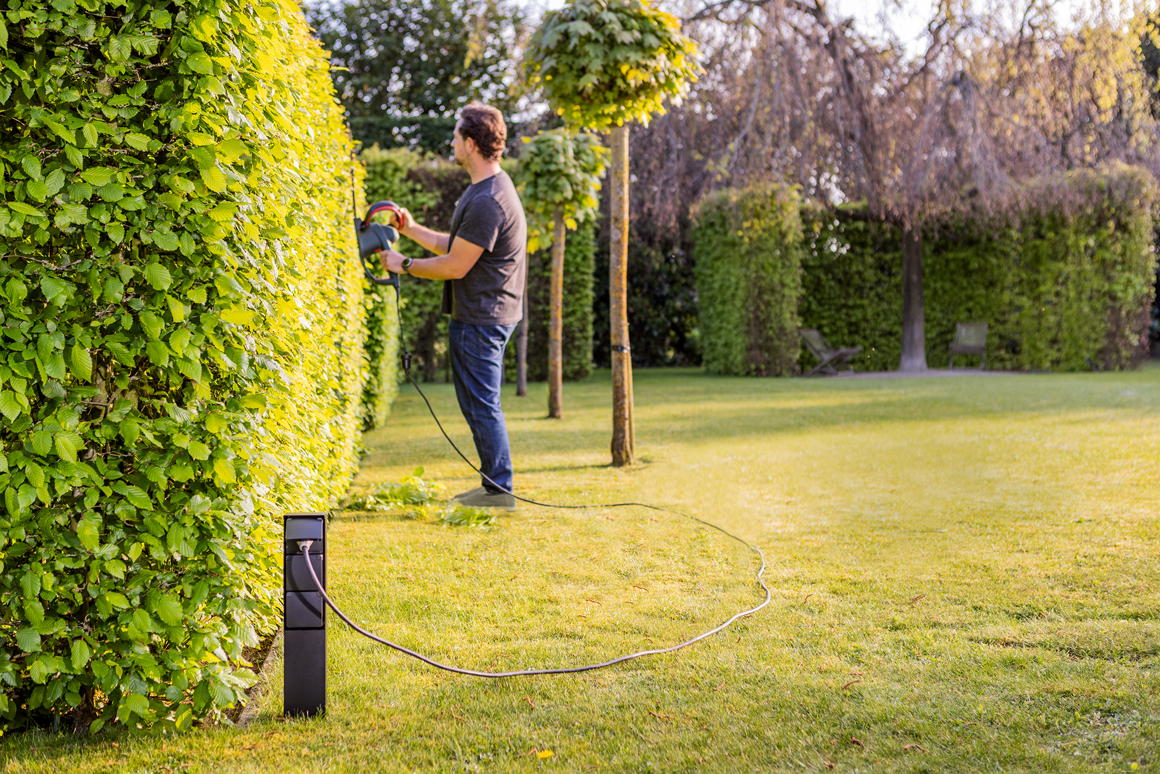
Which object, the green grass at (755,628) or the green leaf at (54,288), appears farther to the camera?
the green grass at (755,628)

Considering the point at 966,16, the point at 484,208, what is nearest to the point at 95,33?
the point at 484,208

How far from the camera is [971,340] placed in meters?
18.4

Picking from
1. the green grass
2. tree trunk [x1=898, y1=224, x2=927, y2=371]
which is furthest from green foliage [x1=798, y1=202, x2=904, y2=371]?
the green grass

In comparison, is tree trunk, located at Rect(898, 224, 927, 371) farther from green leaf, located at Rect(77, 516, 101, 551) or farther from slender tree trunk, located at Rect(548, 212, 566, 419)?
green leaf, located at Rect(77, 516, 101, 551)

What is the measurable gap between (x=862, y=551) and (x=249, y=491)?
9.57 feet

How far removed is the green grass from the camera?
239 centimetres

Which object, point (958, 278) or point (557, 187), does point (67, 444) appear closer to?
point (557, 187)

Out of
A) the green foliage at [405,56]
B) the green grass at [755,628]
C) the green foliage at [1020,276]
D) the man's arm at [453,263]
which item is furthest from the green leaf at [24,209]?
the green foliage at [405,56]

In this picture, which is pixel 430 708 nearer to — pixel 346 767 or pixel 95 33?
pixel 346 767

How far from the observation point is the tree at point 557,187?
33.6ft

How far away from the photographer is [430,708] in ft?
8.86

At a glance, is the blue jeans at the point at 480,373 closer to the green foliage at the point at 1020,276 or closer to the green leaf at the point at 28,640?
the green leaf at the point at 28,640

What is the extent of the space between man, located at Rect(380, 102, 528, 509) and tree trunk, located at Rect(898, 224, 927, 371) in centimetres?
1400

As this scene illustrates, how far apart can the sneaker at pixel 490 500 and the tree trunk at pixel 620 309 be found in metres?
1.69
